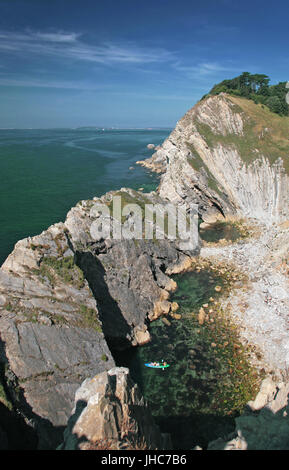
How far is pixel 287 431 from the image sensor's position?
13258 mm

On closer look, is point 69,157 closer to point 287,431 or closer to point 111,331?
point 111,331

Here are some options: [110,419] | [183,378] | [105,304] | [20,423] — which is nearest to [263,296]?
[183,378]

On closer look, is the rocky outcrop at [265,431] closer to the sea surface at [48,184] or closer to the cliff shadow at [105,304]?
the cliff shadow at [105,304]

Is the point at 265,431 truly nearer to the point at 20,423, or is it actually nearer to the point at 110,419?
the point at 110,419

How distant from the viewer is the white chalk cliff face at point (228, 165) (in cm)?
5398

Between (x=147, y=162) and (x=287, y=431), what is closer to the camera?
(x=287, y=431)

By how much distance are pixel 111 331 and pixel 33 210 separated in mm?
43851

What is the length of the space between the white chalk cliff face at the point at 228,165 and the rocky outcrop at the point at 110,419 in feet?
146

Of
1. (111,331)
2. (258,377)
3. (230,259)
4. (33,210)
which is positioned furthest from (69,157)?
(258,377)

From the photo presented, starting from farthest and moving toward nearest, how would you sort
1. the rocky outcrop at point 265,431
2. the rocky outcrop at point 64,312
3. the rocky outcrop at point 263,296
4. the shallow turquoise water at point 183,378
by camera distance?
the rocky outcrop at point 263,296, the shallow turquoise water at point 183,378, the rocky outcrop at point 64,312, the rocky outcrop at point 265,431

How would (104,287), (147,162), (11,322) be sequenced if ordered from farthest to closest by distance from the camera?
(147,162), (104,287), (11,322)

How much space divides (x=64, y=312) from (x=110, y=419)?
10786mm

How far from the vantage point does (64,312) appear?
21516mm

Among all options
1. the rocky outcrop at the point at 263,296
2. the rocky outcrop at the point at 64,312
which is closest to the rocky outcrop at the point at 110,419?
the rocky outcrop at the point at 64,312
